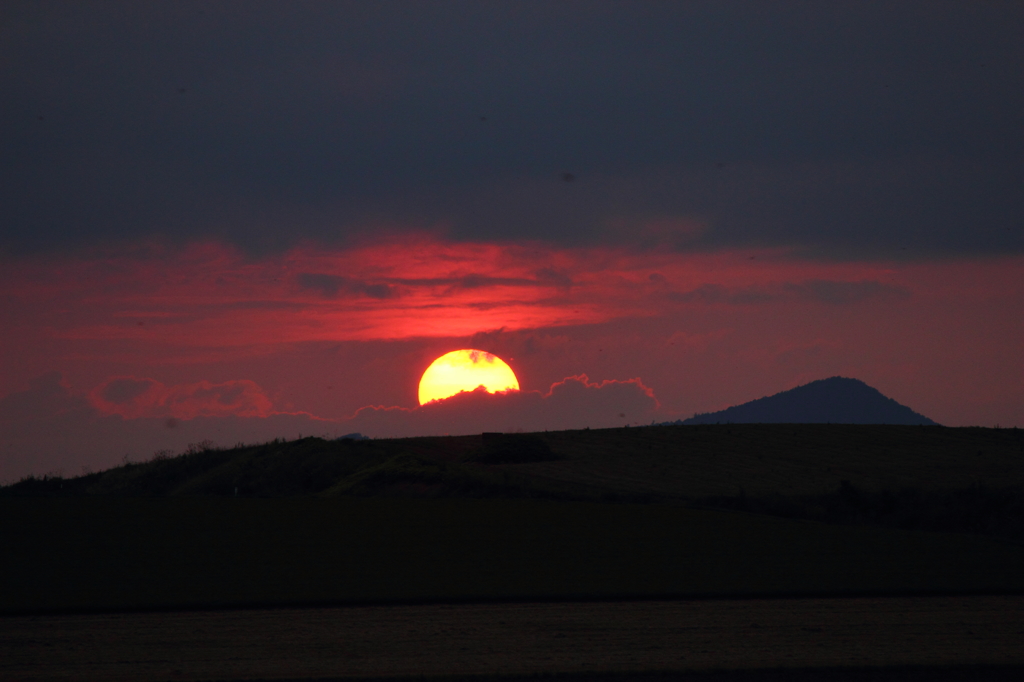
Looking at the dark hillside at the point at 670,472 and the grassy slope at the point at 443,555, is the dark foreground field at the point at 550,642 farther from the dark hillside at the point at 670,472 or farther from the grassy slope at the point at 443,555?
the dark hillside at the point at 670,472

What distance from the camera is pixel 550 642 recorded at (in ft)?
42.9

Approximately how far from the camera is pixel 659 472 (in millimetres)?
42625

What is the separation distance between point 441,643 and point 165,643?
401cm

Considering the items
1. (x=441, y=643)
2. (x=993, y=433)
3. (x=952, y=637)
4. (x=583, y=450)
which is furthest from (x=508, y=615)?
(x=993, y=433)

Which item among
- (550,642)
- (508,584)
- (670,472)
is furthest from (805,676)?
(670,472)

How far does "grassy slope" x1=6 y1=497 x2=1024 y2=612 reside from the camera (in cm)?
→ 1647

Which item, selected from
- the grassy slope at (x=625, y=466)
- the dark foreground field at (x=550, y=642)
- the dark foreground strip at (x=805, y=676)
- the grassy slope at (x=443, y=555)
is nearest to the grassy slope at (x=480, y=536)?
the grassy slope at (x=443, y=555)

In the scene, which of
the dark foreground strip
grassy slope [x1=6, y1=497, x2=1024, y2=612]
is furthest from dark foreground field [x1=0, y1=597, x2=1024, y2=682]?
grassy slope [x1=6, y1=497, x2=1024, y2=612]

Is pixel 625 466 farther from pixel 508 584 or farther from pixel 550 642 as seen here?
pixel 550 642

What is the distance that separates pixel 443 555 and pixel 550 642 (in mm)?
6913

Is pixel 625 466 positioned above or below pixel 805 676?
above

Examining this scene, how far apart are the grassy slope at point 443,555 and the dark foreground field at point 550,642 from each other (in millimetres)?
1011

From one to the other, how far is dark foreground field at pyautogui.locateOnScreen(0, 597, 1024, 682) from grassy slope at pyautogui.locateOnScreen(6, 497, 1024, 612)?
39.8 inches

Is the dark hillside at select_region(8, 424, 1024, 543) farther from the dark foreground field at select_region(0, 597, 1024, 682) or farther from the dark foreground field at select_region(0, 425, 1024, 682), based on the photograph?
the dark foreground field at select_region(0, 597, 1024, 682)
